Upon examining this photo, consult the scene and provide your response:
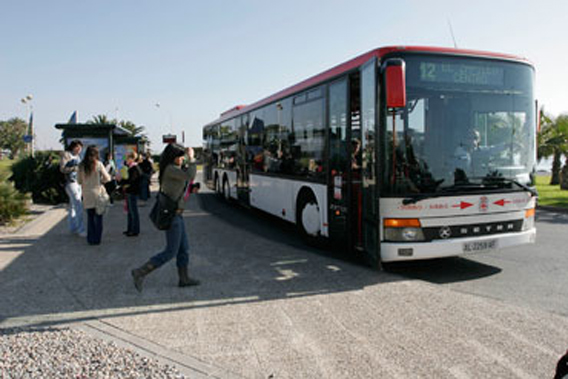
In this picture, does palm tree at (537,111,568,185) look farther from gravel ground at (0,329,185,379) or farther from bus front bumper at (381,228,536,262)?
gravel ground at (0,329,185,379)

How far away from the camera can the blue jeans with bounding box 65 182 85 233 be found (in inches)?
384

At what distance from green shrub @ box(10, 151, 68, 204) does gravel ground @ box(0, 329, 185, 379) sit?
11.9 metres

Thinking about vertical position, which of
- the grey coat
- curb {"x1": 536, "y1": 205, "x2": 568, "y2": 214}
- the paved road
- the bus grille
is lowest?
the paved road

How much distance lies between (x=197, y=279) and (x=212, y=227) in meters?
4.68

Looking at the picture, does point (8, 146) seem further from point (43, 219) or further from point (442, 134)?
point (442, 134)

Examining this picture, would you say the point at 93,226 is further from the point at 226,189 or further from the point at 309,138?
the point at 226,189

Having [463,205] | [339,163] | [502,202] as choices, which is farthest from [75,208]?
[502,202]

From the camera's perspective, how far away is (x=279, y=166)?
10.2 m

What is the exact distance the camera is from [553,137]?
70.4ft

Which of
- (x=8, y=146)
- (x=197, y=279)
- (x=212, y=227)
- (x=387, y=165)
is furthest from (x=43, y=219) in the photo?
(x=8, y=146)

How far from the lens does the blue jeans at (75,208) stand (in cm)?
976

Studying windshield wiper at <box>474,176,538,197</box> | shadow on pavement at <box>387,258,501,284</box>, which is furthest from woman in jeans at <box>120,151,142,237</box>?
windshield wiper at <box>474,176,538,197</box>

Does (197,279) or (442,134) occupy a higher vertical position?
(442,134)

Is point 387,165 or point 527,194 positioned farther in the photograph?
point 527,194
